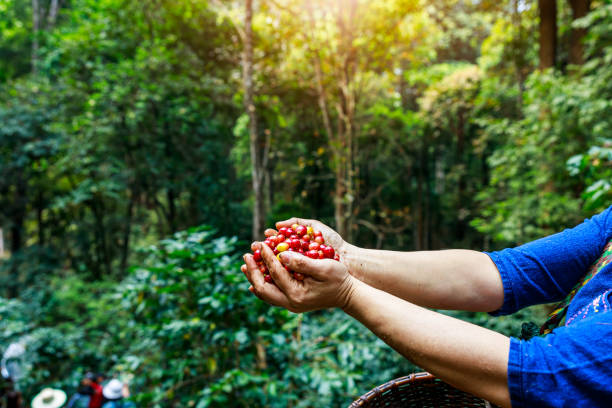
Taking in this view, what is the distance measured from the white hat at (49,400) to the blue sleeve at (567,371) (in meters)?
5.73

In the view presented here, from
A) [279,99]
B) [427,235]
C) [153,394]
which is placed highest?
[279,99]

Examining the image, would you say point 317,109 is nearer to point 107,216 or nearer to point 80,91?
point 80,91

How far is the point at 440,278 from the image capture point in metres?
1.09

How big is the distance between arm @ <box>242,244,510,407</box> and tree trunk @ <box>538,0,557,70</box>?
5799mm

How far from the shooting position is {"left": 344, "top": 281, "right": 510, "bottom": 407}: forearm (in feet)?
2.09

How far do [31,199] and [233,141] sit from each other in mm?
5950

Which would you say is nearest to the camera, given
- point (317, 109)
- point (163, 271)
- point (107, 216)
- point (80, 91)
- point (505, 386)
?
point (505, 386)

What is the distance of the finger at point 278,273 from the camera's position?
86 centimetres

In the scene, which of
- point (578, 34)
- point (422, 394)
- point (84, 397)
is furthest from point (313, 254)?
point (578, 34)

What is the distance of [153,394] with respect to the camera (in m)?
1.98

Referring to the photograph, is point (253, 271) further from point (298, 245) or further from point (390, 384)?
point (390, 384)

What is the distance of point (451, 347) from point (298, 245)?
49cm

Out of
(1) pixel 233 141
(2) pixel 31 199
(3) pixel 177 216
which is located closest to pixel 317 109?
(1) pixel 233 141

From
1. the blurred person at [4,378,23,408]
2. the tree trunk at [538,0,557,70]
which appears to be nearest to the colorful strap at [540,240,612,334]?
the tree trunk at [538,0,557,70]
